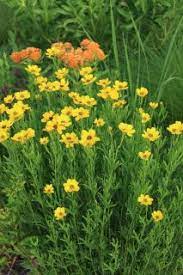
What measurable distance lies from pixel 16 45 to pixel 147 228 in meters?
2.23

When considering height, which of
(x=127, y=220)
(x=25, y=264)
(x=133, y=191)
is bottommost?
(x=25, y=264)

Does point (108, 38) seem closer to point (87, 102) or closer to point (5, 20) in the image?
point (5, 20)

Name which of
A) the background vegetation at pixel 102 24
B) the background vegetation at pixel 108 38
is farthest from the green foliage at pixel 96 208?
the background vegetation at pixel 102 24

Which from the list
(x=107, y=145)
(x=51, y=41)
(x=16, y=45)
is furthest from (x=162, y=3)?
(x=107, y=145)

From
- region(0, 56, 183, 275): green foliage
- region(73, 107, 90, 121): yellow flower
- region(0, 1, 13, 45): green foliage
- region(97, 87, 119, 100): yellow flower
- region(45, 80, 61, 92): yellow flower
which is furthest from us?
region(0, 1, 13, 45): green foliage

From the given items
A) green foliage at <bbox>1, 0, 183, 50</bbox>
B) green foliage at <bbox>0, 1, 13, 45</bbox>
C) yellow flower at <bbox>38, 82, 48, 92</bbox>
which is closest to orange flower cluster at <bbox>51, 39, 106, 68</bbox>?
yellow flower at <bbox>38, 82, 48, 92</bbox>

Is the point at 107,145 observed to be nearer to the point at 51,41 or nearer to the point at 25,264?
the point at 25,264

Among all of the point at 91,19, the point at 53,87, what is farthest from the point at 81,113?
the point at 91,19

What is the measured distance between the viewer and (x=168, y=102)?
3.72 metres

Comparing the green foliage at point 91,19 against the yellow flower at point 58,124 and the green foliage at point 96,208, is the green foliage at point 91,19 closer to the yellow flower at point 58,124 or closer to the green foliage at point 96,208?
the green foliage at point 96,208

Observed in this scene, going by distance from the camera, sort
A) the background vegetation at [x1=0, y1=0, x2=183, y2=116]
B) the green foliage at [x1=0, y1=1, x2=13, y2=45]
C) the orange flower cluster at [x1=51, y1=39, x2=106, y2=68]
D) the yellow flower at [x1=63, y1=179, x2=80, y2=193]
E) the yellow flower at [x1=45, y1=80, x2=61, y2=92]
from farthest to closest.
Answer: the green foliage at [x1=0, y1=1, x2=13, y2=45]
the background vegetation at [x1=0, y1=0, x2=183, y2=116]
the orange flower cluster at [x1=51, y1=39, x2=106, y2=68]
the yellow flower at [x1=45, y1=80, x2=61, y2=92]
the yellow flower at [x1=63, y1=179, x2=80, y2=193]

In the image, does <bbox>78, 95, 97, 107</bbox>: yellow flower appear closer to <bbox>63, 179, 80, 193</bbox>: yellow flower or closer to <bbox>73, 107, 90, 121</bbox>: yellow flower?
<bbox>73, 107, 90, 121</bbox>: yellow flower

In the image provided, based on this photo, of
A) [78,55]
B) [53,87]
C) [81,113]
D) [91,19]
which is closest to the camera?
[81,113]

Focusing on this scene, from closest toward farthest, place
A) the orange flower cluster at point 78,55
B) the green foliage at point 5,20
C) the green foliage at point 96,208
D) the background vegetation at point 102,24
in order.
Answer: the green foliage at point 96,208
the orange flower cluster at point 78,55
the background vegetation at point 102,24
the green foliage at point 5,20
